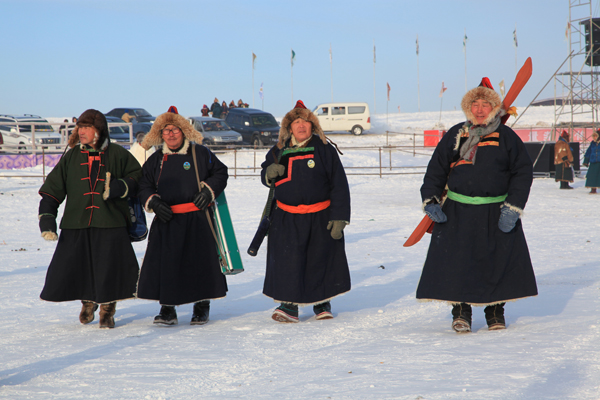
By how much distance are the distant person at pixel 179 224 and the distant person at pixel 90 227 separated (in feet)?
0.58

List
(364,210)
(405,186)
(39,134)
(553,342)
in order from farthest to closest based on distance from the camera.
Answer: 1. (39,134)
2. (405,186)
3. (364,210)
4. (553,342)

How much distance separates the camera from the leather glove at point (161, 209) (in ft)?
15.0

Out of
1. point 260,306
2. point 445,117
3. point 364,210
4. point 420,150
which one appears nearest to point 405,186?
point 364,210

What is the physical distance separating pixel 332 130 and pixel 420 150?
242 inches

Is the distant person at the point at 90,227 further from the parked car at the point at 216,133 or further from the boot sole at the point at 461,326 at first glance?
the parked car at the point at 216,133

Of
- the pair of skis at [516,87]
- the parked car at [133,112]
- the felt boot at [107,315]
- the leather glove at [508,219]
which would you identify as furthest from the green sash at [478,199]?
the parked car at [133,112]

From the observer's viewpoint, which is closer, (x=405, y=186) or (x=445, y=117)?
(x=405, y=186)

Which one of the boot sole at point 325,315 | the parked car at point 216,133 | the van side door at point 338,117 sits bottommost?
the boot sole at point 325,315

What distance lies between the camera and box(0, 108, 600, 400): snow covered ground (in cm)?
300

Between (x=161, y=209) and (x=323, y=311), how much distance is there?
1.47 meters

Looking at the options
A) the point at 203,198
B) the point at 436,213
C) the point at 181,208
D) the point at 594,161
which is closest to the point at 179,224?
the point at 181,208

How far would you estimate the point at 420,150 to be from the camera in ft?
83.0

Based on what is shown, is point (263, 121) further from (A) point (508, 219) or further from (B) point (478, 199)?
(A) point (508, 219)

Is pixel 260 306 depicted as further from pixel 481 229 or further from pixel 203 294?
pixel 481 229
